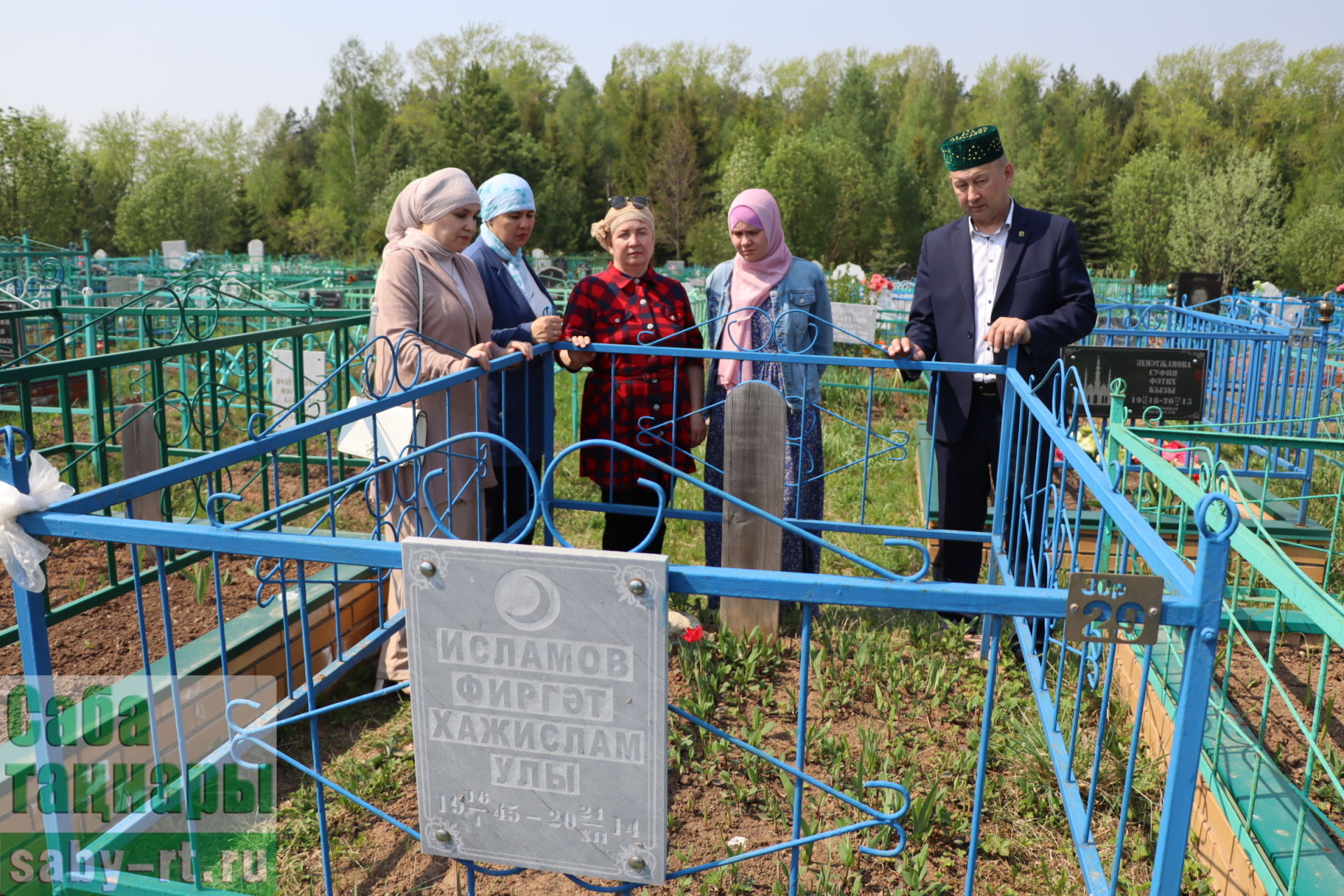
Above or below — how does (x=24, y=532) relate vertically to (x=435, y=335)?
below

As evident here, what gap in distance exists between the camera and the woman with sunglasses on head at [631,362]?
3.75 m

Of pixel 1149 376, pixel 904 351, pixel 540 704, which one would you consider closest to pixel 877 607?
pixel 540 704

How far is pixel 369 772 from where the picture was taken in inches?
111

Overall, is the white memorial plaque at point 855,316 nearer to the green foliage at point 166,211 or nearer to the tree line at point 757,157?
the tree line at point 757,157

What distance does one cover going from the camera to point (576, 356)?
3.69 metres

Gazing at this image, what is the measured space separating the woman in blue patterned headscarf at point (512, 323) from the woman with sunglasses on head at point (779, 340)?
713 mm

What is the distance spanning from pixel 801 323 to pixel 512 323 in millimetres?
1158

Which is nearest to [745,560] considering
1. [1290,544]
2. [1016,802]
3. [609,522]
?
[609,522]

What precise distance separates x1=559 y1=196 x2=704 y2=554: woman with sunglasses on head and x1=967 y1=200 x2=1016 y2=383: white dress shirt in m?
1.09

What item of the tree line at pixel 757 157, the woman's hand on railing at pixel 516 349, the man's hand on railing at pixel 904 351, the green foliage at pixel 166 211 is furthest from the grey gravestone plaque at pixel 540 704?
the green foliage at pixel 166 211

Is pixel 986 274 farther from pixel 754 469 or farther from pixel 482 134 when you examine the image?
pixel 482 134

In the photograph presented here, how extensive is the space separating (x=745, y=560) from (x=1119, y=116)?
68.7 meters

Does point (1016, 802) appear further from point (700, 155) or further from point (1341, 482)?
point (700, 155)

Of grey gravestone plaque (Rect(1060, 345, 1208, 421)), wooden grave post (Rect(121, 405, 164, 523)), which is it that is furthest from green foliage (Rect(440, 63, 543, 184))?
wooden grave post (Rect(121, 405, 164, 523))
